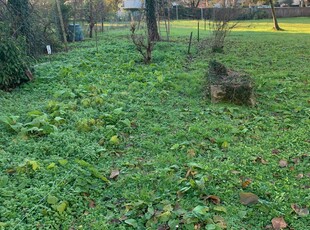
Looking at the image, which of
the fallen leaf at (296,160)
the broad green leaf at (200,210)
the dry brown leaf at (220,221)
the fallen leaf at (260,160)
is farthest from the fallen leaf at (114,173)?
the fallen leaf at (296,160)

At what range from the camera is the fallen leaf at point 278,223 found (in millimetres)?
2387

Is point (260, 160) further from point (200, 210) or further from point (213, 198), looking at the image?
point (200, 210)

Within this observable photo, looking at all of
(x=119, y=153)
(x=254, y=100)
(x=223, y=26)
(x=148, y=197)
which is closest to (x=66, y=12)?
(x=223, y=26)

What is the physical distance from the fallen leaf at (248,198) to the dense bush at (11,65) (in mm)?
→ 4536

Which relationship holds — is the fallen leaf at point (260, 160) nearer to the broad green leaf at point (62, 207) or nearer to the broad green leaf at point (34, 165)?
the broad green leaf at point (62, 207)

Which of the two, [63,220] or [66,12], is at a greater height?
[66,12]

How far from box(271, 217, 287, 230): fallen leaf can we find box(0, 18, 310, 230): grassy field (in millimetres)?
42

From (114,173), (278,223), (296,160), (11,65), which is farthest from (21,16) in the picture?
(278,223)

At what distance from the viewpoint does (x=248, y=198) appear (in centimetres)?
270

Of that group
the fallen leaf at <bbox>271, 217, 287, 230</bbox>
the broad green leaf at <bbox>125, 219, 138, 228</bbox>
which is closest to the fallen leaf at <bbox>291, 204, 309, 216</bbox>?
the fallen leaf at <bbox>271, 217, 287, 230</bbox>

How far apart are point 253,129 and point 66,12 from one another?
10.7 m

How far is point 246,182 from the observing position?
291cm

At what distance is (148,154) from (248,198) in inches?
49.5

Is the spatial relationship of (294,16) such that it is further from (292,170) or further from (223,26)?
(292,170)
